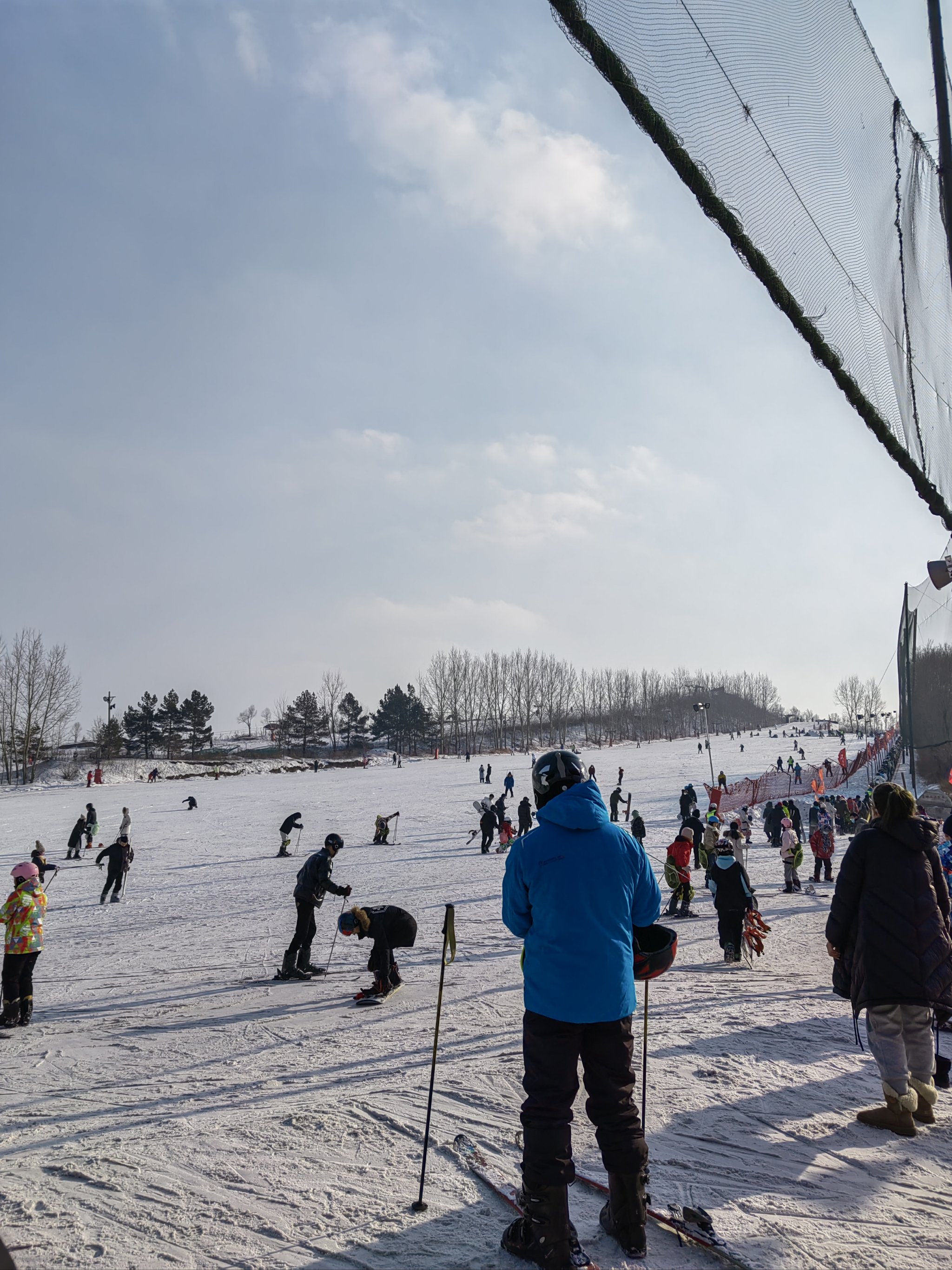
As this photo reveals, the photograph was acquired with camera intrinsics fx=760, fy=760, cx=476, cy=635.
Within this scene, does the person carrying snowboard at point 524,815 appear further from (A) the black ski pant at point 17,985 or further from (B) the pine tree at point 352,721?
(B) the pine tree at point 352,721

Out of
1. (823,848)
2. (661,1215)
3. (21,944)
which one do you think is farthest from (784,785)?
(661,1215)

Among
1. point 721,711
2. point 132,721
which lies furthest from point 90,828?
point 721,711

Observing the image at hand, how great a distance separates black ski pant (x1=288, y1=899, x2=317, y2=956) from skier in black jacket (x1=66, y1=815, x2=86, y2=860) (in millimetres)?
15069

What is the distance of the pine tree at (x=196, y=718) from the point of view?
8956cm

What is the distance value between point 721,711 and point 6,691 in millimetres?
129750

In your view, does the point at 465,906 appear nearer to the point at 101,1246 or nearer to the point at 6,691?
the point at 101,1246

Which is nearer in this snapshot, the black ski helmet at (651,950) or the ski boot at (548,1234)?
the ski boot at (548,1234)

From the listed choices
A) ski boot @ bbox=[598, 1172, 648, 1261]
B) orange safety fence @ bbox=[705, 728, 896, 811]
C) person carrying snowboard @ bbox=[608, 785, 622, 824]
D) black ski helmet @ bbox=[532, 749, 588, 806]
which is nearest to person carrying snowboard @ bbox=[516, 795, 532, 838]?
person carrying snowboard @ bbox=[608, 785, 622, 824]

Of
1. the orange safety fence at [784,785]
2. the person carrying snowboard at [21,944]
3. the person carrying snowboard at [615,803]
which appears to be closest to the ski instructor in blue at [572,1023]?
the person carrying snowboard at [21,944]

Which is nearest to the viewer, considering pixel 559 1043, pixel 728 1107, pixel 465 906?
pixel 559 1043

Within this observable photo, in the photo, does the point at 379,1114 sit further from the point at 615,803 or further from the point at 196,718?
the point at 196,718

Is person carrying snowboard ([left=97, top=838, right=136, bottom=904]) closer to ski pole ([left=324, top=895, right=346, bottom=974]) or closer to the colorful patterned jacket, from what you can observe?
ski pole ([left=324, top=895, right=346, bottom=974])

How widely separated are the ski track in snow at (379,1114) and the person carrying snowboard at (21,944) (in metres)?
0.25

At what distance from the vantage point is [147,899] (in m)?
14.0
